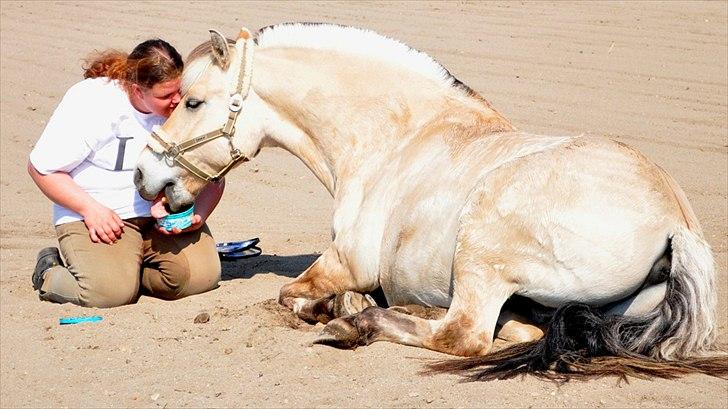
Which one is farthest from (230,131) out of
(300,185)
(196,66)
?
(300,185)

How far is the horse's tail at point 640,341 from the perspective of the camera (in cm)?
402

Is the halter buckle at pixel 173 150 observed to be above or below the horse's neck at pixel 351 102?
below

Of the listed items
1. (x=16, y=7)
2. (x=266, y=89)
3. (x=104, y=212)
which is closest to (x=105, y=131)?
(x=104, y=212)

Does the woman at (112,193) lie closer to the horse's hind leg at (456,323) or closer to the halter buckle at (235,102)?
the halter buckle at (235,102)

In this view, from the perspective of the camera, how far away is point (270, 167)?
324 inches

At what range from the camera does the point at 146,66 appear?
5.23 metres

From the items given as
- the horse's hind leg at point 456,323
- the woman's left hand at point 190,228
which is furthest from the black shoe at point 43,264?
the horse's hind leg at point 456,323

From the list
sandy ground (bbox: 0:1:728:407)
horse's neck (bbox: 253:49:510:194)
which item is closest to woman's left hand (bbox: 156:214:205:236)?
sandy ground (bbox: 0:1:728:407)

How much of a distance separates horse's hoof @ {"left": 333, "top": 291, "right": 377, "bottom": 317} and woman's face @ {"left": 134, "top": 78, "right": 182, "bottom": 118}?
1.30 m

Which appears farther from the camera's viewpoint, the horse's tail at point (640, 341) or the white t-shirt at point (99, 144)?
the white t-shirt at point (99, 144)

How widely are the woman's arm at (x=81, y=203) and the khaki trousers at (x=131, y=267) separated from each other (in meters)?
0.10

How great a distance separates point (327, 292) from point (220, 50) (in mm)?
1245

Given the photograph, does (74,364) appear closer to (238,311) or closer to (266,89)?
(238,311)

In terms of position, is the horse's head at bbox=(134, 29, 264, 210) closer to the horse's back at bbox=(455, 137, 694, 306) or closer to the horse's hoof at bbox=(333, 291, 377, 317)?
the horse's hoof at bbox=(333, 291, 377, 317)
